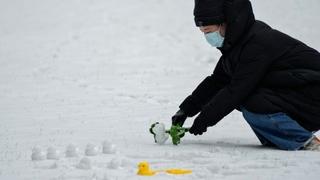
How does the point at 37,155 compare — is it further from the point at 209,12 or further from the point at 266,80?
the point at 266,80

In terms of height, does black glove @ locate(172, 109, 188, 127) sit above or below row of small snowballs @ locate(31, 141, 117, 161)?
above

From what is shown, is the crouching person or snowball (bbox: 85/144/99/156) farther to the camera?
the crouching person

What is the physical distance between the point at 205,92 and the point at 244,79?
0.93 meters

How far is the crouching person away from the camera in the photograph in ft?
18.7

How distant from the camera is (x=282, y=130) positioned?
5719 millimetres

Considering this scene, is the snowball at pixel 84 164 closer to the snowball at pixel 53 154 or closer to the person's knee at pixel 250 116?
the snowball at pixel 53 154

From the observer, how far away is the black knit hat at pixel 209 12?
5.80 metres

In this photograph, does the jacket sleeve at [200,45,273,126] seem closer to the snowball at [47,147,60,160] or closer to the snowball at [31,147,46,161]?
the snowball at [47,147,60,160]

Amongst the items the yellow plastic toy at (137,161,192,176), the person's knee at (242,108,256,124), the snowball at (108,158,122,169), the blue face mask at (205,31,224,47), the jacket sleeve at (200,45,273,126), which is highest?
the blue face mask at (205,31,224,47)

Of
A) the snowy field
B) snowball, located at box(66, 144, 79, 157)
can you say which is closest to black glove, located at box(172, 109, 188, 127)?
the snowy field

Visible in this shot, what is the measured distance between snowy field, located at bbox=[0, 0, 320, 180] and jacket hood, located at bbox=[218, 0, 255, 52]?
103 centimetres

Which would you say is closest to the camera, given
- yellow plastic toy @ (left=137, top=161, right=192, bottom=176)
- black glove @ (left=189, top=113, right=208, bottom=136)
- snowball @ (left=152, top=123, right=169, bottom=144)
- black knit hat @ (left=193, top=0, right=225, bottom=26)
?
yellow plastic toy @ (left=137, top=161, right=192, bottom=176)

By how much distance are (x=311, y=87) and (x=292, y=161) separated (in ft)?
2.85

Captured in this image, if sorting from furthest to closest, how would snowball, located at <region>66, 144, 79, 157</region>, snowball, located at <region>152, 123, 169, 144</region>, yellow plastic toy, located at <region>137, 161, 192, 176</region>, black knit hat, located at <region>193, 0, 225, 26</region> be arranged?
snowball, located at <region>152, 123, 169, 144</region>
black knit hat, located at <region>193, 0, 225, 26</region>
snowball, located at <region>66, 144, 79, 157</region>
yellow plastic toy, located at <region>137, 161, 192, 176</region>
